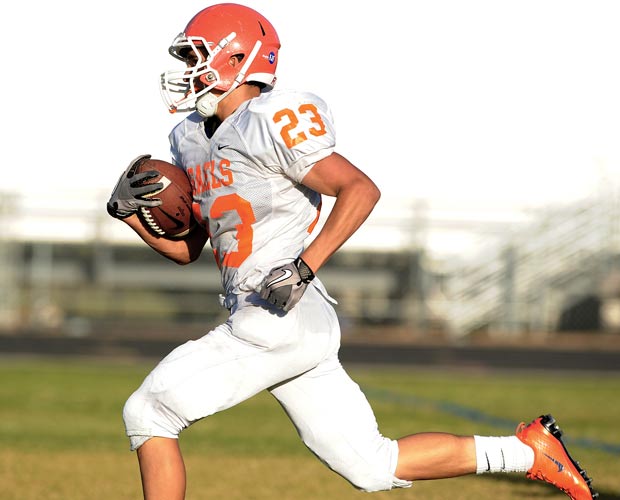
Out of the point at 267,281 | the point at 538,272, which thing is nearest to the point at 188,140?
the point at 267,281

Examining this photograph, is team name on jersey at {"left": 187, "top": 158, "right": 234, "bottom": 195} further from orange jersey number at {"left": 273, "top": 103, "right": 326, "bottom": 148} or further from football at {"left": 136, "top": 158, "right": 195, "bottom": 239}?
orange jersey number at {"left": 273, "top": 103, "right": 326, "bottom": 148}

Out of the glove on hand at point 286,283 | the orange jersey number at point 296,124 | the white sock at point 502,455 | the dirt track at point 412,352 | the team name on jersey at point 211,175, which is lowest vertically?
the dirt track at point 412,352

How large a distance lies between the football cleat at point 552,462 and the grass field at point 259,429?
1564mm

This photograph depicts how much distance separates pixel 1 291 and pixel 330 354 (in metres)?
17.0

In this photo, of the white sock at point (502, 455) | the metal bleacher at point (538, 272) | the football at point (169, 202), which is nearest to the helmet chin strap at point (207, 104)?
the football at point (169, 202)

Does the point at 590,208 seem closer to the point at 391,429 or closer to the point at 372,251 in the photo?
the point at 372,251

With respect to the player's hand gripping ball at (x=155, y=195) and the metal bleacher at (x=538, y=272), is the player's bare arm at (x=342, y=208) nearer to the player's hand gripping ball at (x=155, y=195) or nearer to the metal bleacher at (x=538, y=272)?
the player's hand gripping ball at (x=155, y=195)

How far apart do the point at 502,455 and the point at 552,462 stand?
0.67ft

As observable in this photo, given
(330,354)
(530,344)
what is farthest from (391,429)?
(530,344)

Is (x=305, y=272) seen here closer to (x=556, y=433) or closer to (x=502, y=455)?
(x=502, y=455)

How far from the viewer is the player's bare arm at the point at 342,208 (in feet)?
11.6

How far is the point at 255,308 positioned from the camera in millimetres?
3721

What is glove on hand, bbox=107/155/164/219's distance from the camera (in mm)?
4066

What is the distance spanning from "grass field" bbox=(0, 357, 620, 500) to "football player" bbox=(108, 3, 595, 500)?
1.75 metres
